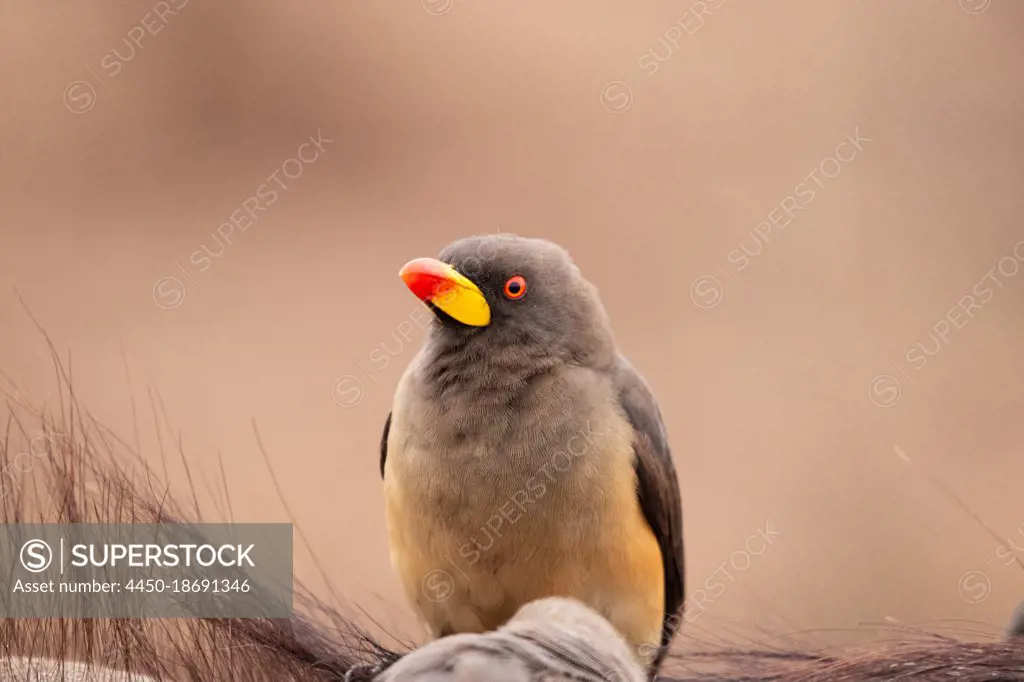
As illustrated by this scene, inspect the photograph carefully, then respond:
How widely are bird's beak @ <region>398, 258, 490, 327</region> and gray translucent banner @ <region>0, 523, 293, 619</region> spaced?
36cm

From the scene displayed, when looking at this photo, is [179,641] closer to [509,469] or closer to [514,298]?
[509,469]

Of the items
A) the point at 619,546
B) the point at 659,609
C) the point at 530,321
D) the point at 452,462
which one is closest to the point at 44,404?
the point at 452,462

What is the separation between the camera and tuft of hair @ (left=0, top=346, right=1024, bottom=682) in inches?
54.8

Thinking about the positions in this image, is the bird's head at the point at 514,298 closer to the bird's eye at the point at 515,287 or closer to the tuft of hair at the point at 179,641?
the bird's eye at the point at 515,287

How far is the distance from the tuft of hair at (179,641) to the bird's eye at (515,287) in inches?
15.7

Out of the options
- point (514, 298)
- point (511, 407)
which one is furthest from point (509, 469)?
point (514, 298)

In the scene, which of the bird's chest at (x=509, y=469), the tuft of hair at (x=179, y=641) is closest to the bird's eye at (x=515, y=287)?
the bird's chest at (x=509, y=469)

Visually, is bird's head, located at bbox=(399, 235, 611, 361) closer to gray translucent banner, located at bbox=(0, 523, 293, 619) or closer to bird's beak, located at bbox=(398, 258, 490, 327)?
bird's beak, located at bbox=(398, 258, 490, 327)

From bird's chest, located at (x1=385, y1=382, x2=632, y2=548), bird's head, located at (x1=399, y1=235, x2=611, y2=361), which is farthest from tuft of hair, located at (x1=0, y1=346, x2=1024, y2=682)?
bird's head, located at (x1=399, y1=235, x2=611, y2=361)

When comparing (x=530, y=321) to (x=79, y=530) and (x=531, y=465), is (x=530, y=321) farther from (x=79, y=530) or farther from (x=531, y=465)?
(x=79, y=530)

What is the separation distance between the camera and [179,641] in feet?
4.71

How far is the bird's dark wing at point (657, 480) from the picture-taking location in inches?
67.9

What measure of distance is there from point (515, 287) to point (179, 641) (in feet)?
1.94

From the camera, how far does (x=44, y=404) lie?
1498 millimetres
